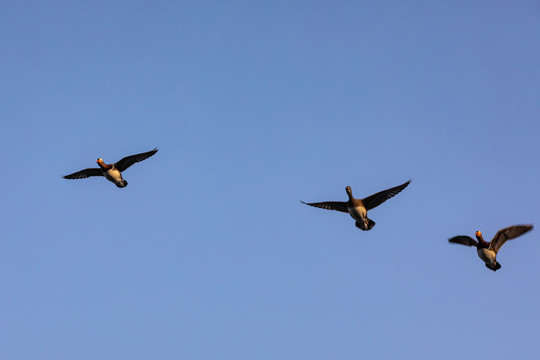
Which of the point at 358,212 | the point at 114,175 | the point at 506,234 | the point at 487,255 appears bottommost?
the point at 487,255

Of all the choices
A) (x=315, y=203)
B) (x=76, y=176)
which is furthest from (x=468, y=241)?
(x=76, y=176)

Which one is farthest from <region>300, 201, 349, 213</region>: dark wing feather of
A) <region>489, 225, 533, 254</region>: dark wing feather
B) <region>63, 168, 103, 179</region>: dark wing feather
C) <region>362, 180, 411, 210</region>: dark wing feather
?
<region>63, 168, 103, 179</region>: dark wing feather

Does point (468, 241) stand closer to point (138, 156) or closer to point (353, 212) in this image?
point (353, 212)

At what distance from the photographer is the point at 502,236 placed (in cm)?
3091

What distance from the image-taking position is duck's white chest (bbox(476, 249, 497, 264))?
1208 inches

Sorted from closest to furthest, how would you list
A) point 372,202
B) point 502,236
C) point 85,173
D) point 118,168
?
point 502,236 → point 372,202 → point 118,168 → point 85,173

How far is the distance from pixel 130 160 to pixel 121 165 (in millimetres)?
797

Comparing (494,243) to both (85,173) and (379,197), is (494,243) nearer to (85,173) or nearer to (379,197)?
(379,197)

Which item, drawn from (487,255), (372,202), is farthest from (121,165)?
(487,255)

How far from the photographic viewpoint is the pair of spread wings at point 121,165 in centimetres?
3359

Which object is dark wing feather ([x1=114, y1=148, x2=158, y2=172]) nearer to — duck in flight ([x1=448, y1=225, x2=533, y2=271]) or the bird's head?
the bird's head

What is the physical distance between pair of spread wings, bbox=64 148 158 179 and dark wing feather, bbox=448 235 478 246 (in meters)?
17.8

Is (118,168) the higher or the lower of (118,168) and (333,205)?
the higher

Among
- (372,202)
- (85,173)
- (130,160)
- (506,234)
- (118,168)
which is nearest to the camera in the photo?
(506,234)
